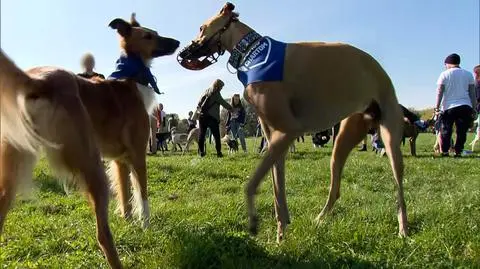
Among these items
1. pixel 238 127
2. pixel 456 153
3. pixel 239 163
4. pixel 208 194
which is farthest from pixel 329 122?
pixel 238 127

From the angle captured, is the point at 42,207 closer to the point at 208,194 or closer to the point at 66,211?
the point at 66,211

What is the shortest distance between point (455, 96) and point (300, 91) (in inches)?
296

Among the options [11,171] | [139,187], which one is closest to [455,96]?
[139,187]

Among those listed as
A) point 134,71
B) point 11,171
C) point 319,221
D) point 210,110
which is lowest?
point 319,221

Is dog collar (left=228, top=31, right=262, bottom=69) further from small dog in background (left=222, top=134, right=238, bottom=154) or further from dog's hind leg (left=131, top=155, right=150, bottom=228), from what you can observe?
small dog in background (left=222, top=134, right=238, bottom=154)

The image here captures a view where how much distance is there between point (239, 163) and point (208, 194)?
2913 mm

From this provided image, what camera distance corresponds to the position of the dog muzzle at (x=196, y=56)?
3.97 metres

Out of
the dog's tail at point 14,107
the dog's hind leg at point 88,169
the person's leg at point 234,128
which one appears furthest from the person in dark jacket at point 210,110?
the dog's tail at point 14,107

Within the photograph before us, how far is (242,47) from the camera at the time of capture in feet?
12.4

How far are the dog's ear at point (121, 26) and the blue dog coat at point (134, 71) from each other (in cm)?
24

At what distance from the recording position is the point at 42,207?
5305mm

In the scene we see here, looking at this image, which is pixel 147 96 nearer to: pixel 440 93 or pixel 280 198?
pixel 280 198

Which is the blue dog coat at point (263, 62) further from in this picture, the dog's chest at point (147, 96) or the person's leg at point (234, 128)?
the person's leg at point (234, 128)

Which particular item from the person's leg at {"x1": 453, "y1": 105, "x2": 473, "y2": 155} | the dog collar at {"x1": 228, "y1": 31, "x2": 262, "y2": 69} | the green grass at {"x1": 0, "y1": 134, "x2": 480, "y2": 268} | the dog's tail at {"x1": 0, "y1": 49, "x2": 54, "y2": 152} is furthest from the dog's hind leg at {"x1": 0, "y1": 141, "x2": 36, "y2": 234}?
the person's leg at {"x1": 453, "y1": 105, "x2": 473, "y2": 155}
